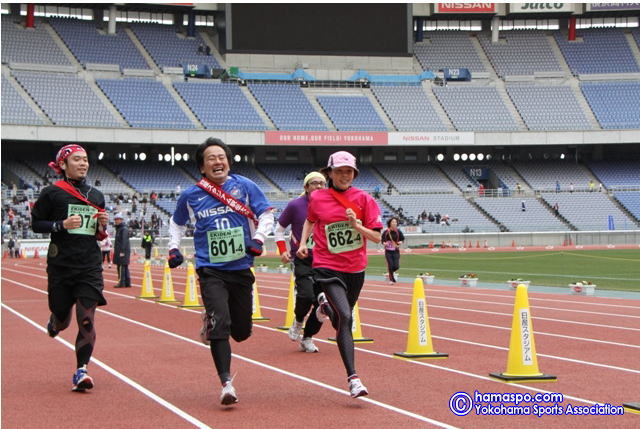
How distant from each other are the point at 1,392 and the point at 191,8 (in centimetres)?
6501

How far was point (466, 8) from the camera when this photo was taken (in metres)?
75.1

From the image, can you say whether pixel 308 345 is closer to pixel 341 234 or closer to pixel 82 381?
pixel 341 234

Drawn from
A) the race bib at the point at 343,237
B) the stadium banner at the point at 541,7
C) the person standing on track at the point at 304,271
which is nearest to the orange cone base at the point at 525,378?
the race bib at the point at 343,237

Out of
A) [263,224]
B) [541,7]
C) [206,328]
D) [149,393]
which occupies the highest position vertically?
[541,7]

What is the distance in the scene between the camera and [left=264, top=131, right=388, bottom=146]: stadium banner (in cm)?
6725

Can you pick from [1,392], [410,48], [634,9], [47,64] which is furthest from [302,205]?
[634,9]

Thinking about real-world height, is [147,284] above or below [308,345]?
above

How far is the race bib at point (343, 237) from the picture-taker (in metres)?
9.06

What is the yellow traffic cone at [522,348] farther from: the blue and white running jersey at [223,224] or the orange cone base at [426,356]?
the blue and white running jersey at [223,224]

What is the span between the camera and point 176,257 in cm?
855

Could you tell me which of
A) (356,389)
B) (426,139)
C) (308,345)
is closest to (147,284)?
(308,345)

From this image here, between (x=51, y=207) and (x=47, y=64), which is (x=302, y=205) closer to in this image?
(x=51, y=207)

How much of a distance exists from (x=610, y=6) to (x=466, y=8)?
10650 millimetres

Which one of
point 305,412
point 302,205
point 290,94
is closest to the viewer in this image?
point 305,412
